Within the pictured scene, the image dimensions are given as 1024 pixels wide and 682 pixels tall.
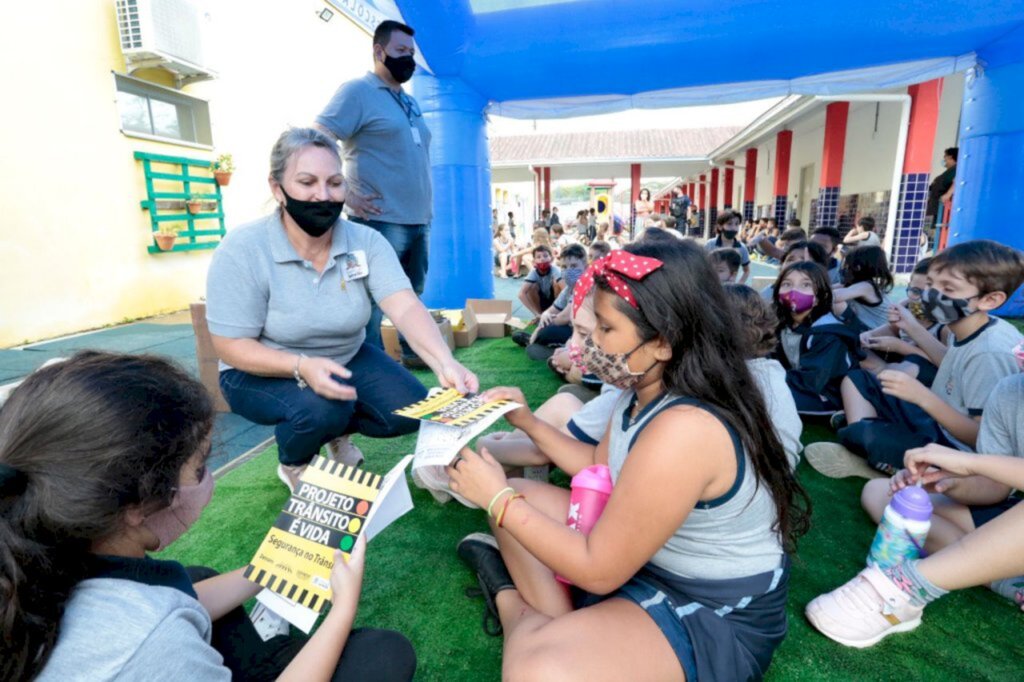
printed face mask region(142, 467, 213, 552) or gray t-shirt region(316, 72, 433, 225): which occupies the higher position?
gray t-shirt region(316, 72, 433, 225)

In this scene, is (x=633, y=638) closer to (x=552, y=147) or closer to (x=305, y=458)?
(x=305, y=458)

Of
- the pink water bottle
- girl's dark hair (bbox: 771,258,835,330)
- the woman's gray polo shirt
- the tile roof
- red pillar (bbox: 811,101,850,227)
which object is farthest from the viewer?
the tile roof

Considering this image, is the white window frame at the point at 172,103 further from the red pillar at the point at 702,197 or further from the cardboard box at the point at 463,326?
the red pillar at the point at 702,197

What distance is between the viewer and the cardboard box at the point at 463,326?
194 inches

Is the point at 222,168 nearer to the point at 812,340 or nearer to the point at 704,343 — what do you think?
the point at 812,340

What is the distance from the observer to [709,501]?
3.91 ft

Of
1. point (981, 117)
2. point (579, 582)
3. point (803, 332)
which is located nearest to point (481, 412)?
point (579, 582)

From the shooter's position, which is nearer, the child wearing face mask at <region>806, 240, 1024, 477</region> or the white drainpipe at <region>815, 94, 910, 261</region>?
the child wearing face mask at <region>806, 240, 1024, 477</region>

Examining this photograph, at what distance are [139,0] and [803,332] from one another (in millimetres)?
7279

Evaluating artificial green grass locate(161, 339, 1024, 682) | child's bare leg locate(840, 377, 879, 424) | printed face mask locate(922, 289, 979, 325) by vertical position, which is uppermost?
printed face mask locate(922, 289, 979, 325)

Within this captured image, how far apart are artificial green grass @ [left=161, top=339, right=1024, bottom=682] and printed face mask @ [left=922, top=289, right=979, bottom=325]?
79 cm

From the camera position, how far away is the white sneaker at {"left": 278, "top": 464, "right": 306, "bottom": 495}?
2.27 metres

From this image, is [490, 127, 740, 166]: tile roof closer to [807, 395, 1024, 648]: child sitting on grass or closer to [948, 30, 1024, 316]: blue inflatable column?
[948, 30, 1024, 316]: blue inflatable column

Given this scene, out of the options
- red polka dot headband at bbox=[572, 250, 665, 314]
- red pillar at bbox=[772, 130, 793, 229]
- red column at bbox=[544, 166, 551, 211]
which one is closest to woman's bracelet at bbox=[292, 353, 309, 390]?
red polka dot headband at bbox=[572, 250, 665, 314]
